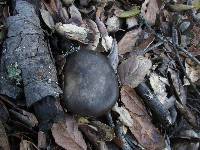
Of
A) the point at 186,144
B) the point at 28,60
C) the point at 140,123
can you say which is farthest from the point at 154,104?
the point at 28,60

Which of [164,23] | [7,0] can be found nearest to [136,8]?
[164,23]

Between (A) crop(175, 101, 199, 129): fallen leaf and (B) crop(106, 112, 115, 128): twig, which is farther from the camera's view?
(A) crop(175, 101, 199, 129): fallen leaf

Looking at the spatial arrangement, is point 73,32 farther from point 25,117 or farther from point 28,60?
point 25,117

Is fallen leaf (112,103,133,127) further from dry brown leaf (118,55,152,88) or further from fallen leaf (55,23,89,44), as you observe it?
fallen leaf (55,23,89,44)

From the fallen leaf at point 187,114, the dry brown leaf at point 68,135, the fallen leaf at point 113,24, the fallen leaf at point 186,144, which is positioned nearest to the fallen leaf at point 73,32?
the fallen leaf at point 113,24

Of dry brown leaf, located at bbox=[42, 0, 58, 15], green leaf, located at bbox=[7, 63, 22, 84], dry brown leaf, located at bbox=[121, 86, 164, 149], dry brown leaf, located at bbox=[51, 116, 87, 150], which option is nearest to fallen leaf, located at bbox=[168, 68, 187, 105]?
dry brown leaf, located at bbox=[121, 86, 164, 149]

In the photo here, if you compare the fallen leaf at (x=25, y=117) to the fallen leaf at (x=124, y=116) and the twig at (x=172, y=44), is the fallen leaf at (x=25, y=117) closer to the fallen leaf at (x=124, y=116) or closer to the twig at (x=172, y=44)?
the fallen leaf at (x=124, y=116)
